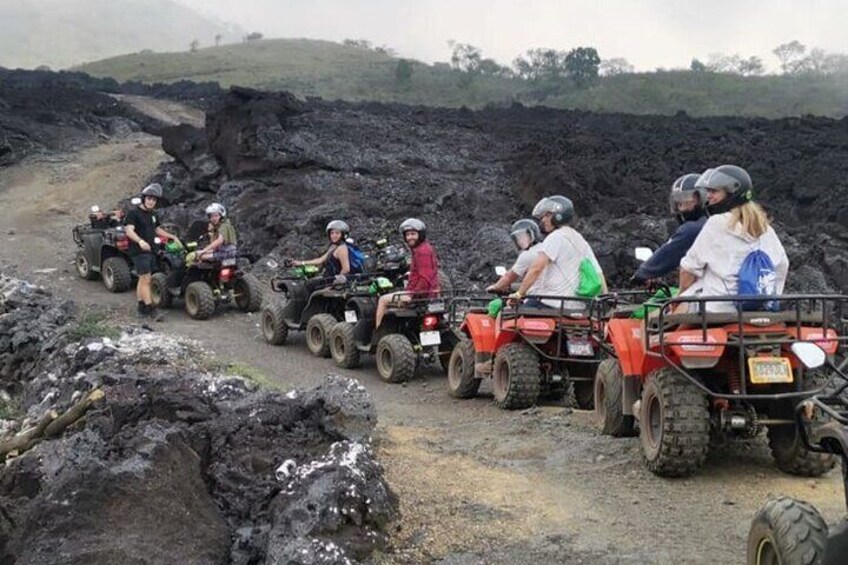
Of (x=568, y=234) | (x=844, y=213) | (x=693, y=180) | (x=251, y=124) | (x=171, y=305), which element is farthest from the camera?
(x=251, y=124)

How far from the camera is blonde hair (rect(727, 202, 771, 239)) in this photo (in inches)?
237

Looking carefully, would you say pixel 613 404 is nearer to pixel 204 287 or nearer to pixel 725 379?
pixel 725 379

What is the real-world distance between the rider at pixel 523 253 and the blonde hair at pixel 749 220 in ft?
10.2

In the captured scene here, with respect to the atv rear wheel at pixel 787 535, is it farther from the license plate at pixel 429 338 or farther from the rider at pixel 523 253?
the license plate at pixel 429 338

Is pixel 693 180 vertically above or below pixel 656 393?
above

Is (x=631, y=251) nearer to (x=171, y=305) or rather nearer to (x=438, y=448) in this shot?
(x=171, y=305)

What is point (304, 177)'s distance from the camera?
23.1m

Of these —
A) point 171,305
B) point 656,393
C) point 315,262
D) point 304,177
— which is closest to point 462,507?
point 656,393

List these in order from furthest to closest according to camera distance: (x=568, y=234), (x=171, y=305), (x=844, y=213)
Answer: (x=844, y=213) < (x=171, y=305) < (x=568, y=234)

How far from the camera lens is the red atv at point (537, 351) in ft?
28.4

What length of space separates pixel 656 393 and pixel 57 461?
12.2 ft

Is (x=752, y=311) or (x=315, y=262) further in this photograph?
(x=315, y=262)

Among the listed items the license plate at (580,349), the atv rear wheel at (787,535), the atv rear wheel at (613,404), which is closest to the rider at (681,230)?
the atv rear wheel at (613,404)

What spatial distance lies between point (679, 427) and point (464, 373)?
4.05 meters
